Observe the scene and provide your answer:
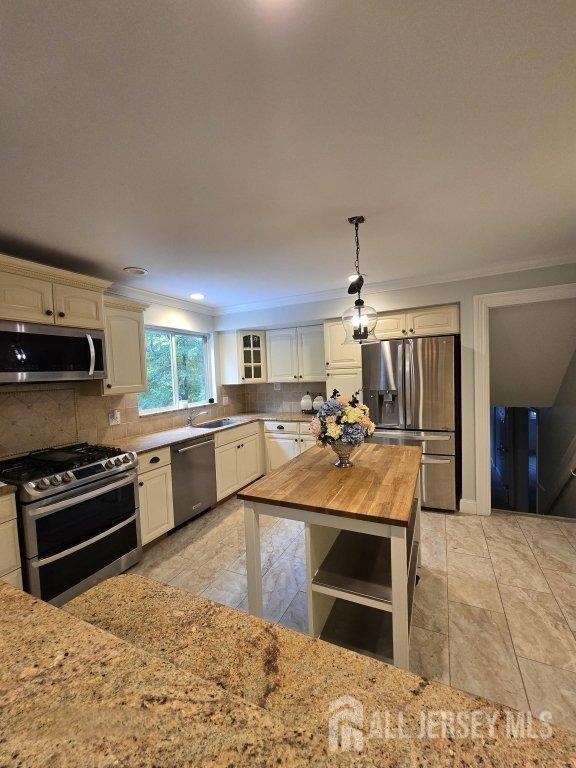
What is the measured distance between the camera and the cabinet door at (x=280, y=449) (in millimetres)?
4293

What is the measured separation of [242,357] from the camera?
4.61m

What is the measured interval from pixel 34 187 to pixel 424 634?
311 cm

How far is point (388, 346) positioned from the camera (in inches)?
140

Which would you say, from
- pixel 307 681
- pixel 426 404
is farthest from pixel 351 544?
pixel 426 404

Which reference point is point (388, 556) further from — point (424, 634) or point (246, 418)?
point (246, 418)

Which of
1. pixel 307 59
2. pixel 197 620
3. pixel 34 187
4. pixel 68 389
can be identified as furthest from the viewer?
pixel 68 389

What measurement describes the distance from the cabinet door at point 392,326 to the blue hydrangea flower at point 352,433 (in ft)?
6.15

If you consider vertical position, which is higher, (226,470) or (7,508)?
(7,508)

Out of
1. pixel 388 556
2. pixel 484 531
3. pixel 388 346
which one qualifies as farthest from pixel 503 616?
pixel 388 346

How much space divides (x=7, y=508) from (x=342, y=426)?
195 cm

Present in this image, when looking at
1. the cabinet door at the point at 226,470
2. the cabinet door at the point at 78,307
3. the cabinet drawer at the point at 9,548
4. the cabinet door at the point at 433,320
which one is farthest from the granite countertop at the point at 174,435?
the cabinet door at the point at 433,320

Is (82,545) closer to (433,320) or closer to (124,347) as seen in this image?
(124,347)

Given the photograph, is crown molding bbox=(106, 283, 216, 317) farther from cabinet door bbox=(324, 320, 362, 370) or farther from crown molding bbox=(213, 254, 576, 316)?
cabinet door bbox=(324, 320, 362, 370)
